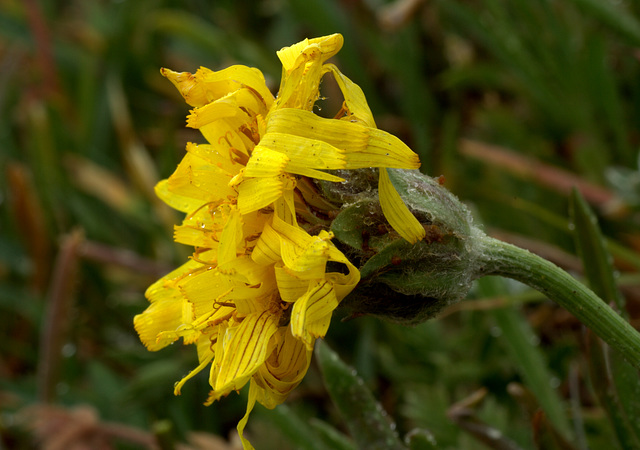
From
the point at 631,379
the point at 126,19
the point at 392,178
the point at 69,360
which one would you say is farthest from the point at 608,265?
the point at 126,19

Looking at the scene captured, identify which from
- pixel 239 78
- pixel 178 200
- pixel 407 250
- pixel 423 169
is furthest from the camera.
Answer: pixel 423 169

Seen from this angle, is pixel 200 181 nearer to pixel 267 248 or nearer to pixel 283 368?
pixel 267 248

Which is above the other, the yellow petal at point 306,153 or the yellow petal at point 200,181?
the yellow petal at point 306,153

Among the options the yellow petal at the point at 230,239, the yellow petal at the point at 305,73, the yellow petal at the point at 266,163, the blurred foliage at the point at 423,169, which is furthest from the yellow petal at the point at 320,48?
the blurred foliage at the point at 423,169

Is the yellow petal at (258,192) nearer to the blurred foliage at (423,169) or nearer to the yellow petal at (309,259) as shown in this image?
the yellow petal at (309,259)

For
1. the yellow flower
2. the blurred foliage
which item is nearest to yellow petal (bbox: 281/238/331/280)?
the yellow flower

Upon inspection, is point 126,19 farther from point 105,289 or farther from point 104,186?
point 105,289

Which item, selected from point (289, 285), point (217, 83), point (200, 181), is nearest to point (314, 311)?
point (289, 285)
